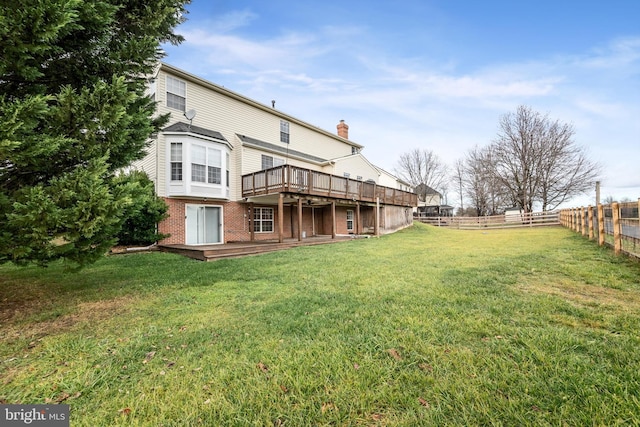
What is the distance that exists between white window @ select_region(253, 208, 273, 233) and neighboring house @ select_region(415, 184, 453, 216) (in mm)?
29036

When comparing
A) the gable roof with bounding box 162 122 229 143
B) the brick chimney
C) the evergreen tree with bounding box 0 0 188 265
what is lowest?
the evergreen tree with bounding box 0 0 188 265

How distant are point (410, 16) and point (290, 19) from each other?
512 cm

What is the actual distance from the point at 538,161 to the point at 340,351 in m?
32.6

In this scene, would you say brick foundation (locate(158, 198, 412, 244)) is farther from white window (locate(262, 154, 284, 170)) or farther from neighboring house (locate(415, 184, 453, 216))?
neighboring house (locate(415, 184, 453, 216))

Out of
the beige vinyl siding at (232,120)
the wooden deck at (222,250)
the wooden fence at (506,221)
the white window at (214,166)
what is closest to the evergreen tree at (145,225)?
the wooden deck at (222,250)

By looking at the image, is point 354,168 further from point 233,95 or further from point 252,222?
point 233,95

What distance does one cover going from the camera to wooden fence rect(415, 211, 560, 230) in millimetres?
21844

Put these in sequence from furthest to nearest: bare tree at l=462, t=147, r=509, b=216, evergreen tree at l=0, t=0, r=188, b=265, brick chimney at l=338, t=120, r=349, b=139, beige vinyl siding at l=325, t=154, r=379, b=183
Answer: bare tree at l=462, t=147, r=509, b=216, brick chimney at l=338, t=120, r=349, b=139, beige vinyl siding at l=325, t=154, r=379, b=183, evergreen tree at l=0, t=0, r=188, b=265

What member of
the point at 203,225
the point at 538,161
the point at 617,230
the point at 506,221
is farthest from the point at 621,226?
the point at 538,161

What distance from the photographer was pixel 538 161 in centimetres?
2612

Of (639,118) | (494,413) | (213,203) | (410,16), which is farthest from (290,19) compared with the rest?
(639,118)

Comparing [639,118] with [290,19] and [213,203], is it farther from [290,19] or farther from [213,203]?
[213,203]

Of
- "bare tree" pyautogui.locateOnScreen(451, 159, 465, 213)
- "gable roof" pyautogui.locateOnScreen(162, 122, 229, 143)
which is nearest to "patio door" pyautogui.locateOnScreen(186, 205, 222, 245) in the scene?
"gable roof" pyautogui.locateOnScreen(162, 122, 229, 143)

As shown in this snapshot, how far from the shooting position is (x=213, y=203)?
41.2 ft
